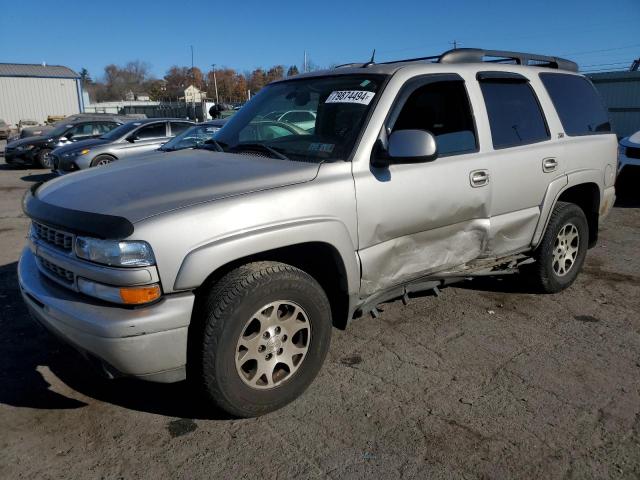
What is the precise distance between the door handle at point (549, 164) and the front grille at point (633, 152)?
6.29 metres

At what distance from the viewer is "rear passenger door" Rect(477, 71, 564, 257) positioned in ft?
12.9

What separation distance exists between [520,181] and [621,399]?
1.69 metres

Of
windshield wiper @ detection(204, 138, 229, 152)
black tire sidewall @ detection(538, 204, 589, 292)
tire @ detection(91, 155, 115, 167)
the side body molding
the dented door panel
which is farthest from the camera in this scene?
tire @ detection(91, 155, 115, 167)

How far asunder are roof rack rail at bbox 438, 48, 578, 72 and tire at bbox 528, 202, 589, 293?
50.8 inches

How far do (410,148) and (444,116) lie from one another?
85 centimetres

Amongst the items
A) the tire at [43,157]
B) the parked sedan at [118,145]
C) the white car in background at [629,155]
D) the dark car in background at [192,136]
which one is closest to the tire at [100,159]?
the parked sedan at [118,145]

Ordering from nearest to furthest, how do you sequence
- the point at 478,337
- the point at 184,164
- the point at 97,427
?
the point at 97,427, the point at 184,164, the point at 478,337

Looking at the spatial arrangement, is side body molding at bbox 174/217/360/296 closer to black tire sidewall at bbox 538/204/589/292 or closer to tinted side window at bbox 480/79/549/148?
tinted side window at bbox 480/79/549/148

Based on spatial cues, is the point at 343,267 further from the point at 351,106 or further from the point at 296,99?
the point at 296,99

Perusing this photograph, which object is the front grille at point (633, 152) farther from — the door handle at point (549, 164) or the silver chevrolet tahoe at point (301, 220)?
the door handle at point (549, 164)

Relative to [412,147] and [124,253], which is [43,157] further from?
[412,147]

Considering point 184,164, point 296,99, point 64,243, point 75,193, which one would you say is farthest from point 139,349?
point 296,99

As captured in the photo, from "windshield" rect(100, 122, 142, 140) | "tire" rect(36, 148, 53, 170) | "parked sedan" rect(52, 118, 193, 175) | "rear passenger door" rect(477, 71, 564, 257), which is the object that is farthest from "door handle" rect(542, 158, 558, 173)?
"tire" rect(36, 148, 53, 170)

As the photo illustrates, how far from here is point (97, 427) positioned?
2898mm
